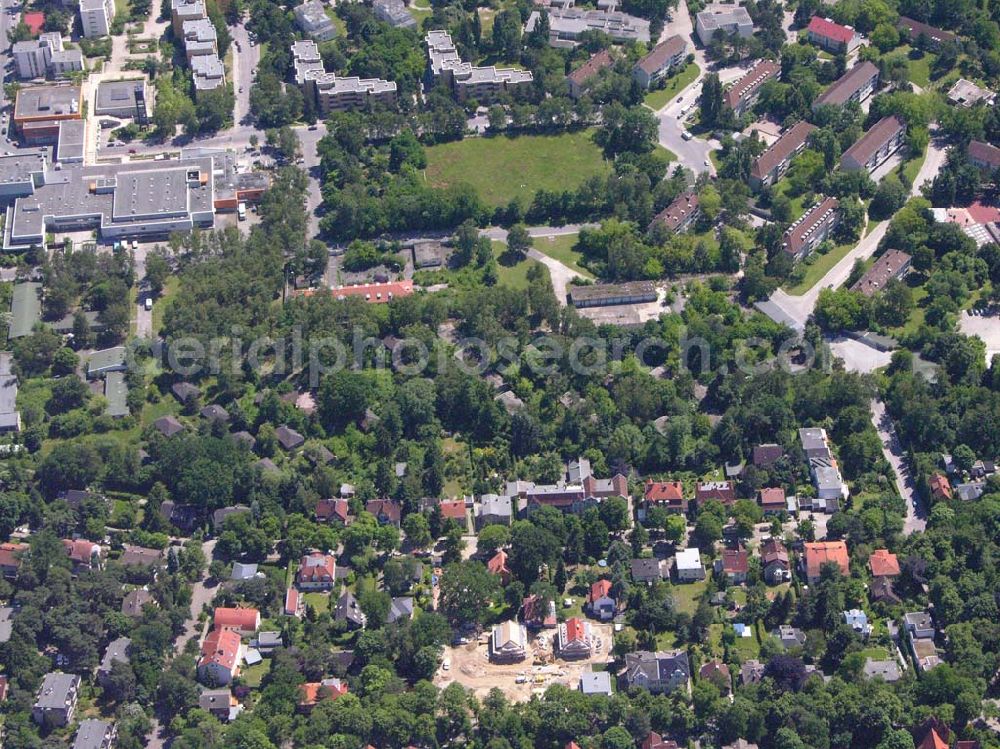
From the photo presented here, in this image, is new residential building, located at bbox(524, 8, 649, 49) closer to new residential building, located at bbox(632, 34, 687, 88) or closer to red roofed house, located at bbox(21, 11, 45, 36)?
new residential building, located at bbox(632, 34, 687, 88)

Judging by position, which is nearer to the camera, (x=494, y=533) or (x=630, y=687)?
(x=630, y=687)

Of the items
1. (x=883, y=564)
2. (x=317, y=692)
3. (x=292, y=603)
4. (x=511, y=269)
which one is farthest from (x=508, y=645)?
(x=511, y=269)

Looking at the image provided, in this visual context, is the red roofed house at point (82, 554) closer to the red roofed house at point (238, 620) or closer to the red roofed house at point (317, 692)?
the red roofed house at point (238, 620)

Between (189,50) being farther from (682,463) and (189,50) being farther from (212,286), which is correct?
(682,463)

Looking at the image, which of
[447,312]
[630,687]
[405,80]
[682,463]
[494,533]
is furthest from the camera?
[405,80]

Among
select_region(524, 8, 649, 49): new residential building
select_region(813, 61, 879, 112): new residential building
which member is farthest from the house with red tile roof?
select_region(524, 8, 649, 49): new residential building

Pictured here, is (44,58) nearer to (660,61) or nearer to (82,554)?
(660,61)

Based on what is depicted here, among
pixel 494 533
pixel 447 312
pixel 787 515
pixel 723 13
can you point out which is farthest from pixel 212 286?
pixel 723 13
